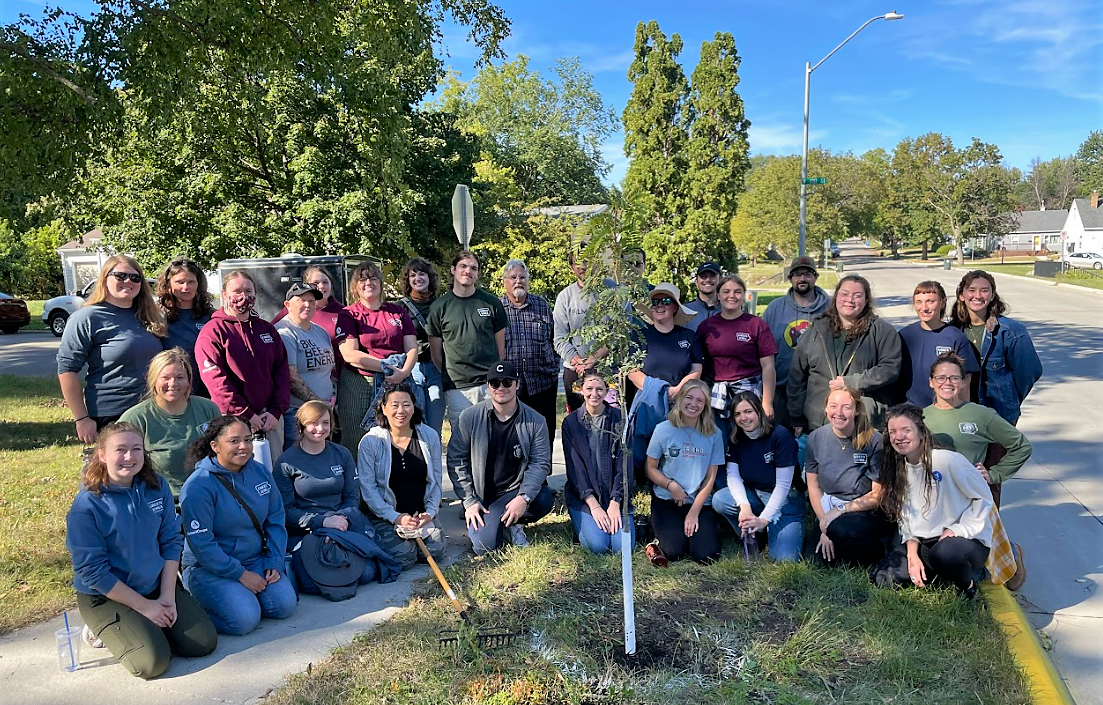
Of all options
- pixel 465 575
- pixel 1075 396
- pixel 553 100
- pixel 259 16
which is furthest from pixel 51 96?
pixel 553 100

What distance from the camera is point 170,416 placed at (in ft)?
14.2

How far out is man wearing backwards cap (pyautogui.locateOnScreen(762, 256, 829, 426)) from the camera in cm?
588

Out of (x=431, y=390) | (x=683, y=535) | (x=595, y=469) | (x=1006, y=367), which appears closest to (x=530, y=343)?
(x=431, y=390)

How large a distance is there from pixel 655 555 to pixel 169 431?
3061 mm

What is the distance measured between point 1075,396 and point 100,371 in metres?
11.5

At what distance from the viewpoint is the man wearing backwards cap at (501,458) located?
5141 millimetres

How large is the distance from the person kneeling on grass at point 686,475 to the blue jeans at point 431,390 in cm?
180

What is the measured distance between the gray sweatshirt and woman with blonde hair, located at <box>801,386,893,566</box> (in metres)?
Answer: 1.12

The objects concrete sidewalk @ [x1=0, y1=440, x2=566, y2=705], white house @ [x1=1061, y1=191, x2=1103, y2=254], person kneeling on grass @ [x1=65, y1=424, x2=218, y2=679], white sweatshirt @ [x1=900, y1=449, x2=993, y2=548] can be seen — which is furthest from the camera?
white house @ [x1=1061, y1=191, x2=1103, y2=254]

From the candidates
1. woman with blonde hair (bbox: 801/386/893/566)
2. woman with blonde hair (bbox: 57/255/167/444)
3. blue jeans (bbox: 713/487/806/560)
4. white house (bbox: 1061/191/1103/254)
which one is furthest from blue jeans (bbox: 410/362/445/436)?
white house (bbox: 1061/191/1103/254)

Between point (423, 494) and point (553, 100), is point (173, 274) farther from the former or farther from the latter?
point (553, 100)

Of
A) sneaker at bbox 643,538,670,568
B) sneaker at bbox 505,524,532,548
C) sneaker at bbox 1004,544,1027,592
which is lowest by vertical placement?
sneaker at bbox 1004,544,1027,592

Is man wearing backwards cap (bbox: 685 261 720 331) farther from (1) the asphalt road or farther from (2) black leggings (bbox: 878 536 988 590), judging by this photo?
(1) the asphalt road

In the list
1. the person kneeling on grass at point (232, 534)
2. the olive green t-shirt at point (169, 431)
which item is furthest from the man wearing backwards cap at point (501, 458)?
the olive green t-shirt at point (169, 431)
